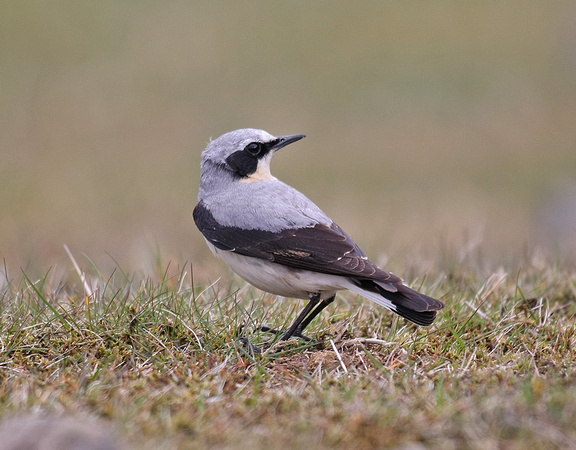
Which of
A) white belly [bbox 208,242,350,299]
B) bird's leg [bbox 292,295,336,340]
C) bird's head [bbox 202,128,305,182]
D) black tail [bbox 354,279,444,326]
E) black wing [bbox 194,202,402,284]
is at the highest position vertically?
bird's head [bbox 202,128,305,182]

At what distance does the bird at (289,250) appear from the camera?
5641 mm

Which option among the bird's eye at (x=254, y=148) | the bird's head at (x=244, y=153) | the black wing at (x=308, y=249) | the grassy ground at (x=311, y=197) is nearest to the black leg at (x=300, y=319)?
the grassy ground at (x=311, y=197)

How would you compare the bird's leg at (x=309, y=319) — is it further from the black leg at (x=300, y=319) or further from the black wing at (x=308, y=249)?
the black wing at (x=308, y=249)

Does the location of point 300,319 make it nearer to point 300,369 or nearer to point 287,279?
point 287,279

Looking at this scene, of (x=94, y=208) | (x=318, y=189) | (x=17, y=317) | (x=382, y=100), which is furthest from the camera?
(x=382, y=100)

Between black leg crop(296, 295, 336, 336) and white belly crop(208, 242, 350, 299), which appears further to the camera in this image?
black leg crop(296, 295, 336, 336)

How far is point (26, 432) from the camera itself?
3568 millimetres

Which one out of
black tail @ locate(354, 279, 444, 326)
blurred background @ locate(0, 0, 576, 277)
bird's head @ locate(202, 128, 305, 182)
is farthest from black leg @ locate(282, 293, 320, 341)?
blurred background @ locate(0, 0, 576, 277)

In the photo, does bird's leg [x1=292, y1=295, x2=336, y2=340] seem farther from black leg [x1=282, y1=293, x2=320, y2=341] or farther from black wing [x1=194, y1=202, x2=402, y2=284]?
black wing [x1=194, y1=202, x2=402, y2=284]

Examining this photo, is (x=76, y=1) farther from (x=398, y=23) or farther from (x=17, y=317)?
(x=17, y=317)

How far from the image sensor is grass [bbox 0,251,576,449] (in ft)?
13.2

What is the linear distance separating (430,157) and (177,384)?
15771mm

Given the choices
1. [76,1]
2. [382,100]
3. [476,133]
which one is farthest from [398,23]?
[76,1]

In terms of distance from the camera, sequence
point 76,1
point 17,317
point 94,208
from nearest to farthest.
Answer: point 17,317, point 94,208, point 76,1
